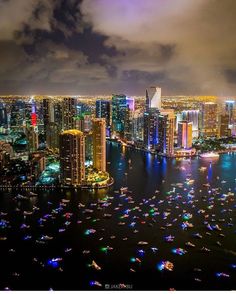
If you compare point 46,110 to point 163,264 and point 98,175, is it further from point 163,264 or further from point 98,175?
point 163,264

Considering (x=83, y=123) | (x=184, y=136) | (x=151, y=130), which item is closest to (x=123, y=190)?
(x=184, y=136)

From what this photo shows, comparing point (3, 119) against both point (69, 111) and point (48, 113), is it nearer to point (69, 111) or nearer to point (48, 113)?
point (48, 113)

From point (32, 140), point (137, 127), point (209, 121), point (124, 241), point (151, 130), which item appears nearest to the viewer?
point (124, 241)

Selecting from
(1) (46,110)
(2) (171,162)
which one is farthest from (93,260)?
(1) (46,110)

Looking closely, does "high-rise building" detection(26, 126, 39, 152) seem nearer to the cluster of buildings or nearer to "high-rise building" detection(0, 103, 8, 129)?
the cluster of buildings

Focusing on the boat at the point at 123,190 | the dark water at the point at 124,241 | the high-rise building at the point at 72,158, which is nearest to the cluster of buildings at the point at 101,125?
the high-rise building at the point at 72,158

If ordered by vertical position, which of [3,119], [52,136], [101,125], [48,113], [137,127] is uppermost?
[48,113]

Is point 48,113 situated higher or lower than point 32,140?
Answer: higher
